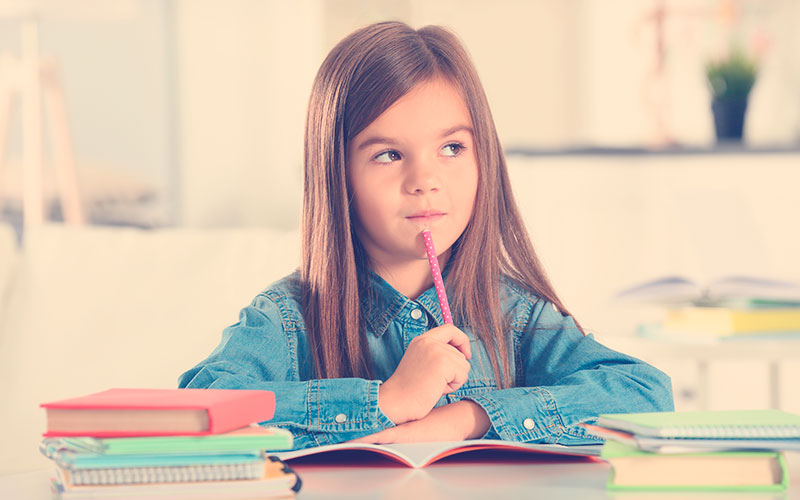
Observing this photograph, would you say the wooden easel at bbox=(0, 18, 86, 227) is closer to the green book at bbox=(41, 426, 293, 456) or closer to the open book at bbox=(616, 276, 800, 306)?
the open book at bbox=(616, 276, 800, 306)

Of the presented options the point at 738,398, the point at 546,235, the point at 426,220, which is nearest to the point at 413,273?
the point at 426,220

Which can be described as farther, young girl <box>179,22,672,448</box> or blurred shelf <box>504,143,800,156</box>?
blurred shelf <box>504,143,800,156</box>

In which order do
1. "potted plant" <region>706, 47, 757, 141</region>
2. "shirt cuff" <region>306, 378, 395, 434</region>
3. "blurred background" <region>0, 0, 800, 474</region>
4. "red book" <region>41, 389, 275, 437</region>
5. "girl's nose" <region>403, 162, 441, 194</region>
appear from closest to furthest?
"red book" <region>41, 389, 275, 437</region>, "shirt cuff" <region>306, 378, 395, 434</region>, "girl's nose" <region>403, 162, 441, 194</region>, "blurred background" <region>0, 0, 800, 474</region>, "potted plant" <region>706, 47, 757, 141</region>

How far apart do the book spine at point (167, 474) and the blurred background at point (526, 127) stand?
3.74 feet

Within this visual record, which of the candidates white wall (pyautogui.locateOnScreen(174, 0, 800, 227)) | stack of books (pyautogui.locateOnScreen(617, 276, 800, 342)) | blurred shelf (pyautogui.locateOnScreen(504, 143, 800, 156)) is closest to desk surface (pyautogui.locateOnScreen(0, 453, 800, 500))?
stack of books (pyautogui.locateOnScreen(617, 276, 800, 342))

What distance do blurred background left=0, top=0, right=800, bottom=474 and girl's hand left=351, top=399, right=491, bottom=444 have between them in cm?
86

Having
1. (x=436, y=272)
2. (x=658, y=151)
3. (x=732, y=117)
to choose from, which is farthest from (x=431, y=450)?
(x=732, y=117)

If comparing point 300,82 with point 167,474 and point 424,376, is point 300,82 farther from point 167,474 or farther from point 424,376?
point 167,474

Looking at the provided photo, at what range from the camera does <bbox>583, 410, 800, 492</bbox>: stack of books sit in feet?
2.31

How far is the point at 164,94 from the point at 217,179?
0.37 meters

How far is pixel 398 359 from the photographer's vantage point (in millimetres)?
1219

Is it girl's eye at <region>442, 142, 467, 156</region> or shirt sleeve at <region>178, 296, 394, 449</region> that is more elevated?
girl's eye at <region>442, 142, 467, 156</region>

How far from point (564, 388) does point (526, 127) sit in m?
3.21

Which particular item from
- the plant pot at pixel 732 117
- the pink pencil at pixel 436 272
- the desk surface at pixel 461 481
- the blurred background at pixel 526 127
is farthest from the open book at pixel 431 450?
the plant pot at pixel 732 117
